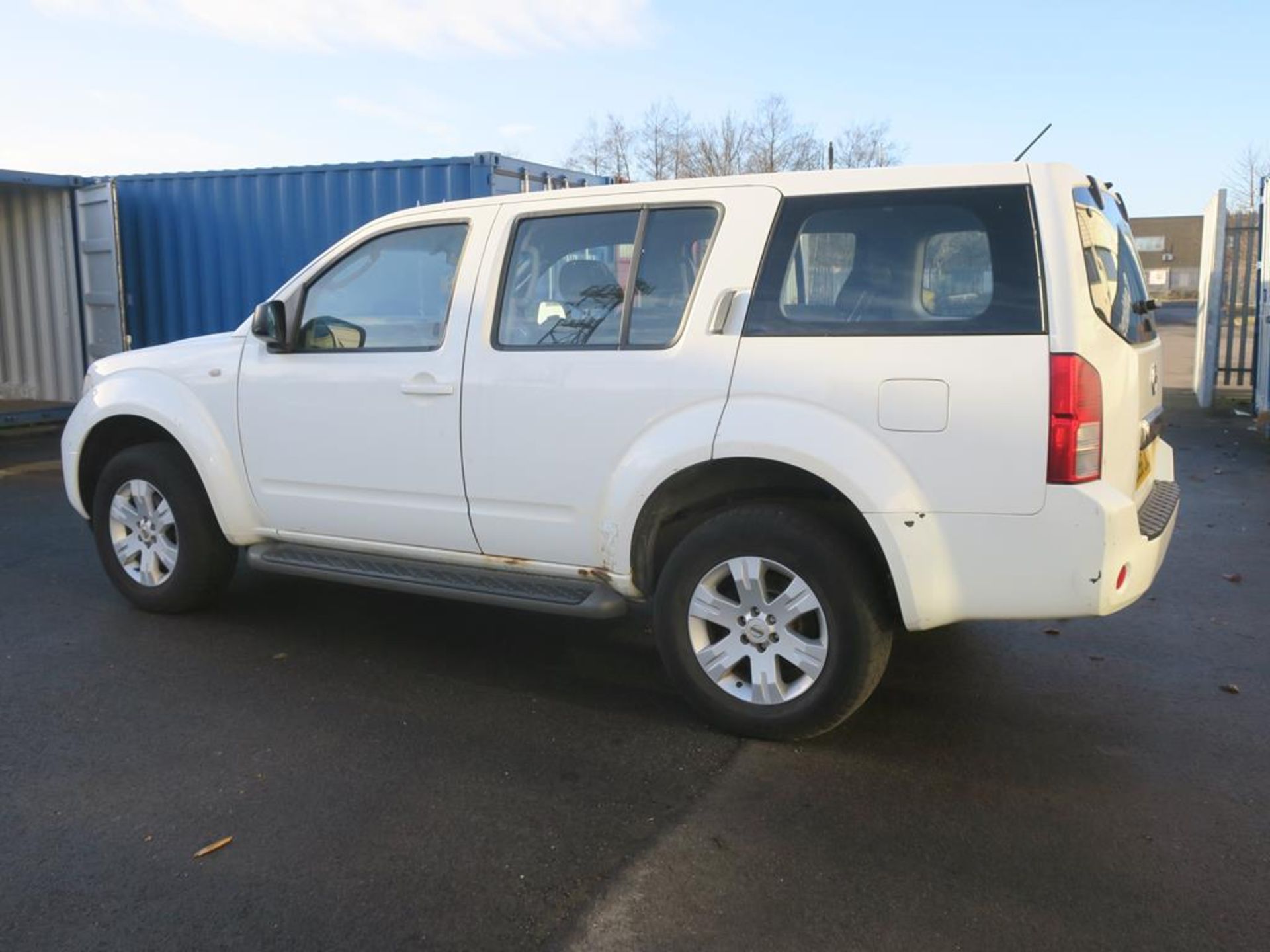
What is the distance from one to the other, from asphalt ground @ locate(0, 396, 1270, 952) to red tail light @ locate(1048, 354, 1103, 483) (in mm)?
1064

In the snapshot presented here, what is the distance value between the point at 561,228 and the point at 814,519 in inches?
62.4

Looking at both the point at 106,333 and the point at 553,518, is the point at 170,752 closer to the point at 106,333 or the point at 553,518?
the point at 553,518

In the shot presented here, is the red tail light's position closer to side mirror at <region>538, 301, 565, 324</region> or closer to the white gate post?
side mirror at <region>538, 301, 565, 324</region>

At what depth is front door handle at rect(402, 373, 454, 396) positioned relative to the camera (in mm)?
4404

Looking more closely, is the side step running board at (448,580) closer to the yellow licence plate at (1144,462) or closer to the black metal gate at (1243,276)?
the yellow licence plate at (1144,462)

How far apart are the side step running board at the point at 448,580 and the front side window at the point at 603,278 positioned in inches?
36.8

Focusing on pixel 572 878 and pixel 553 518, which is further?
pixel 553 518

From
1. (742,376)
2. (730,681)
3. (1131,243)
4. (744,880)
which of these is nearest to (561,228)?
(742,376)

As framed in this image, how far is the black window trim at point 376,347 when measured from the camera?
178 inches

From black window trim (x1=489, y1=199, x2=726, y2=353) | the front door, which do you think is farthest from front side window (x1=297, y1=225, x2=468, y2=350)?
black window trim (x1=489, y1=199, x2=726, y2=353)

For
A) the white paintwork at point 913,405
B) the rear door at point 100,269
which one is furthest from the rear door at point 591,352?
the rear door at point 100,269

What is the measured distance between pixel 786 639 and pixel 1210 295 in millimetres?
11761

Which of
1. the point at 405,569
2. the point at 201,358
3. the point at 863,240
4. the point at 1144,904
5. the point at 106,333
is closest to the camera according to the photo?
the point at 1144,904

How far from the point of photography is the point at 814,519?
12.5 ft
